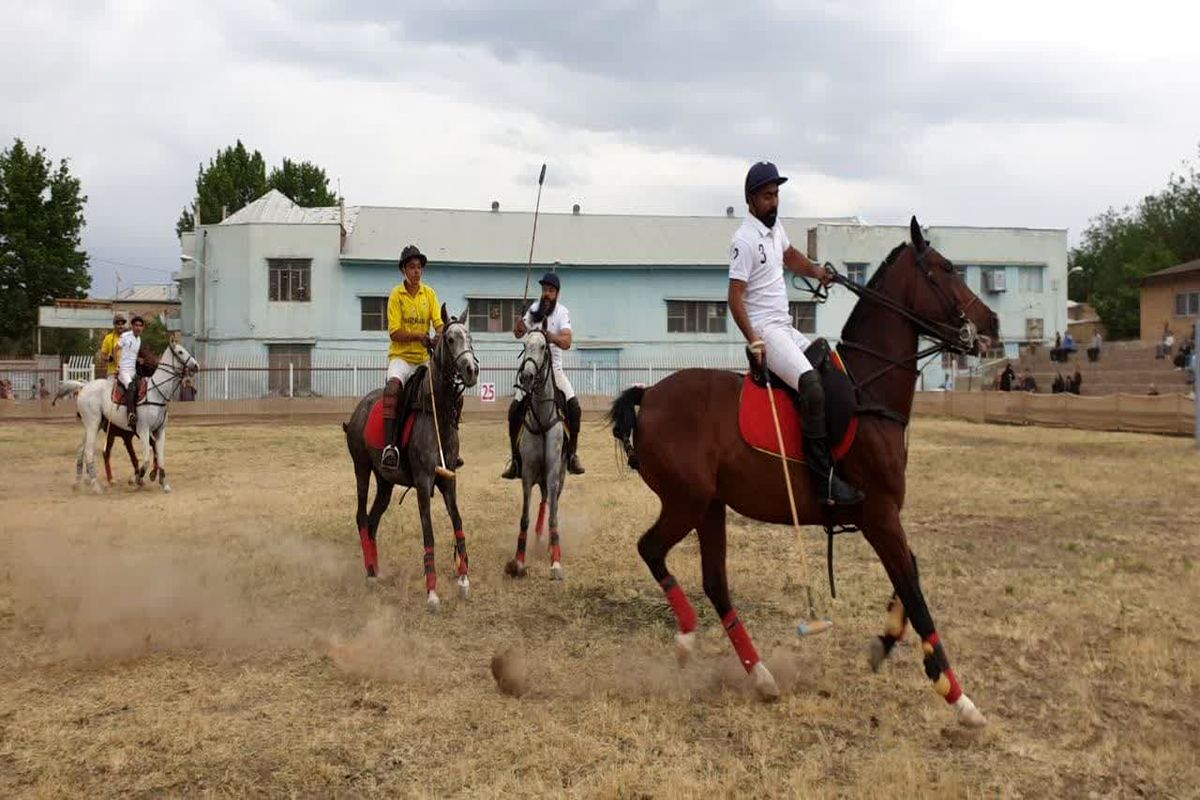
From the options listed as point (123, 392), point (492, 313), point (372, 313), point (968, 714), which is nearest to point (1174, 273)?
point (492, 313)

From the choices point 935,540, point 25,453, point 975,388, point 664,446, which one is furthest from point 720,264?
point 664,446

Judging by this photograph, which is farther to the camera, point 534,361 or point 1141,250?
point 1141,250

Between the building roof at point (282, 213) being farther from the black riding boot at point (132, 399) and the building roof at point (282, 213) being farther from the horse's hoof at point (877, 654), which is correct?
the horse's hoof at point (877, 654)

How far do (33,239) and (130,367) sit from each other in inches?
1876

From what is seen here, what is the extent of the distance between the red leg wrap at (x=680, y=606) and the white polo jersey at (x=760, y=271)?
6.78 ft

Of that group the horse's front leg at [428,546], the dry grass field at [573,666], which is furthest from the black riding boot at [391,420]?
the dry grass field at [573,666]

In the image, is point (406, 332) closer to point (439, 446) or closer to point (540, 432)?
point (439, 446)

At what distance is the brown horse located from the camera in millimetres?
6527

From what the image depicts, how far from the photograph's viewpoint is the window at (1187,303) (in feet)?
184

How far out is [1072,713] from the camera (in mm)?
5977

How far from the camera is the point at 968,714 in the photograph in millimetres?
5711

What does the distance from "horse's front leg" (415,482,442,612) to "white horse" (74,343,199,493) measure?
9.94 meters

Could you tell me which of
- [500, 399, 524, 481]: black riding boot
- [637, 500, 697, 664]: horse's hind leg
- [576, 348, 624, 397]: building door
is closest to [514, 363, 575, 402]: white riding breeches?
[500, 399, 524, 481]: black riding boot

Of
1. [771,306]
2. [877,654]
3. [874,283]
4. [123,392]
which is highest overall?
[874,283]
